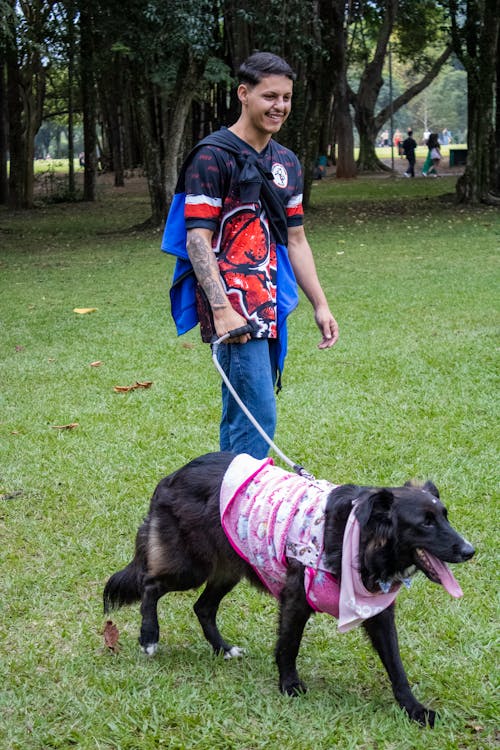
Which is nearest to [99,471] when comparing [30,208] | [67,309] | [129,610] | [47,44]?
[129,610]

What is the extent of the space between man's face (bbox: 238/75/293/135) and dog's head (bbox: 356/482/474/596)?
67.0 inches

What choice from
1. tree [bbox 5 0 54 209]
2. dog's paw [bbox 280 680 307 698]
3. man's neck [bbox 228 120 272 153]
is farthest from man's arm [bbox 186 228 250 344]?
tree [bbox 5 0 54 209]

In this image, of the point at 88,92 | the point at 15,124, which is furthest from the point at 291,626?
the point at 88,92

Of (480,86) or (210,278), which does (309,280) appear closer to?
(210,278)

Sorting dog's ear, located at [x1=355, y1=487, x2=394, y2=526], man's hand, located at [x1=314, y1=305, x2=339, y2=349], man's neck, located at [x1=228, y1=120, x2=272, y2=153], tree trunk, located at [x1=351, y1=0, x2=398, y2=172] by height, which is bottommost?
dog's ear, located at [x1=355, y1=487, x2=394, y2=526]

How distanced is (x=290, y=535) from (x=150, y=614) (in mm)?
790

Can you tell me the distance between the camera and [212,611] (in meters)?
3.59

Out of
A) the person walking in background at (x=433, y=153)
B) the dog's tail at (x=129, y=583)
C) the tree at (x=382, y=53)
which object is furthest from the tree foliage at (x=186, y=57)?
the dog's tail at (x=129, y=583)

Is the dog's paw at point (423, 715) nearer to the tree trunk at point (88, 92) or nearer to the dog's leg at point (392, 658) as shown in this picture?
the dog's leg at point (392, 658)

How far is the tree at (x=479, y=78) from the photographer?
19213 millimetres

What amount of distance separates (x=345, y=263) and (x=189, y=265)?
33.7 feet

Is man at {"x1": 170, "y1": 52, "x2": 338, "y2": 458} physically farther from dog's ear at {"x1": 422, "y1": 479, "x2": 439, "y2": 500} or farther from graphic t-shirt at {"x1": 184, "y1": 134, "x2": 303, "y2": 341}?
dog's ear at {"x1": 422, "y1": 479, "x2": 439, "y2": 500}

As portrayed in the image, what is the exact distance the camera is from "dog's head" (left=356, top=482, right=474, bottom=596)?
2799 millimetres

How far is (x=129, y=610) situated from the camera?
391 centimetres
